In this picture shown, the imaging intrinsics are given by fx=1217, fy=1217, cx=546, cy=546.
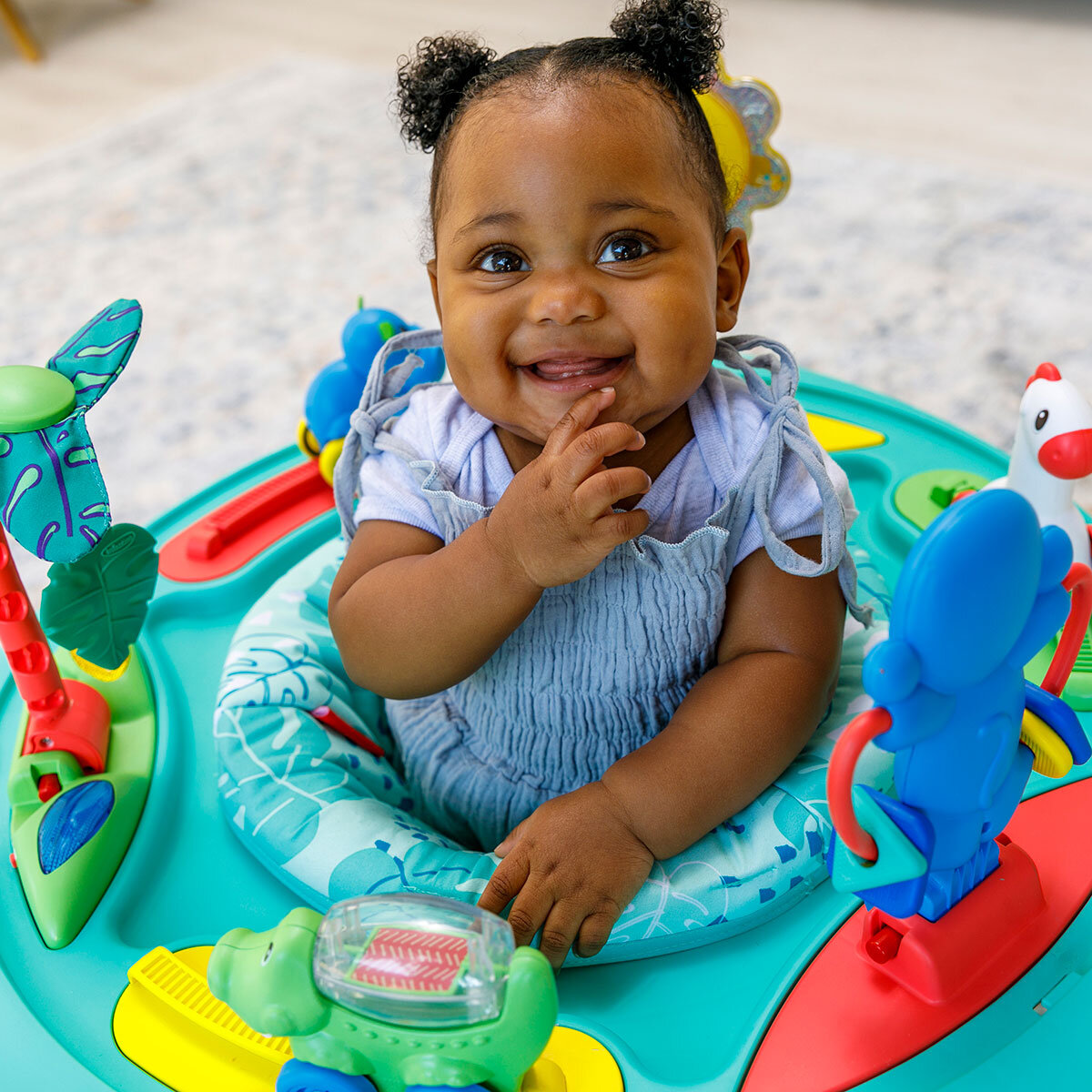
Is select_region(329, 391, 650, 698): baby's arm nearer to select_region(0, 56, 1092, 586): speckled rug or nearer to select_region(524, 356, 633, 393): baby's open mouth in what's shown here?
select_region(524, 356, 633, 393): baby's open mouth

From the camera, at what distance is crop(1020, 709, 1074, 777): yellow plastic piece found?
17.8 inches

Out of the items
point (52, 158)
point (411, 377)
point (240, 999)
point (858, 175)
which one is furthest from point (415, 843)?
point (52, 158)

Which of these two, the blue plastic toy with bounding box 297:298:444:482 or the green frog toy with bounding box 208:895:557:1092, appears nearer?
the green frog toy with bounding box 208:895:557:1092

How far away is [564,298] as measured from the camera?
525mm

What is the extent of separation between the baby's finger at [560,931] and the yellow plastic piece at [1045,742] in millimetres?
207

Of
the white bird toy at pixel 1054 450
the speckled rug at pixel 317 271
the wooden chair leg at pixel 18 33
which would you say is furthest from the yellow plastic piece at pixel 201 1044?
the wooden chair leg at pixel 18 33

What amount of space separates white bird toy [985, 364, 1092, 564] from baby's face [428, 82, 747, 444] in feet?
0.61

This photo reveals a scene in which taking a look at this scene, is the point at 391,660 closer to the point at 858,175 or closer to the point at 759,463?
the point at 759,463

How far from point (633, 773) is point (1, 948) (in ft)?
1.01

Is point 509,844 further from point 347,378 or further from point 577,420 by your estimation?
point 347,378

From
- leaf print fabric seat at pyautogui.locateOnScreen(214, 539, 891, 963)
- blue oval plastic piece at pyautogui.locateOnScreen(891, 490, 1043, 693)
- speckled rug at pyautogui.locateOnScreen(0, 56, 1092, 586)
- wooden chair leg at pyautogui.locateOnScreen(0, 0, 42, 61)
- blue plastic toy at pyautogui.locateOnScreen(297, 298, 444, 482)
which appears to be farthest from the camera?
wooden chair leg at pyautogui.locateOnScreen(0, 0, 42, 61)

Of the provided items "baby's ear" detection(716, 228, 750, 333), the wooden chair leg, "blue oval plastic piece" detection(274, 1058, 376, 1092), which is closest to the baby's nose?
"baby's ear" detection(716, 228, 750, 333)

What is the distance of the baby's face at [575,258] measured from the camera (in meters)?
0.53

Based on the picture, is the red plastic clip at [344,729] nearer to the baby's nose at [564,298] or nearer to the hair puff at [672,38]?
the baby's nose at [564,298]
